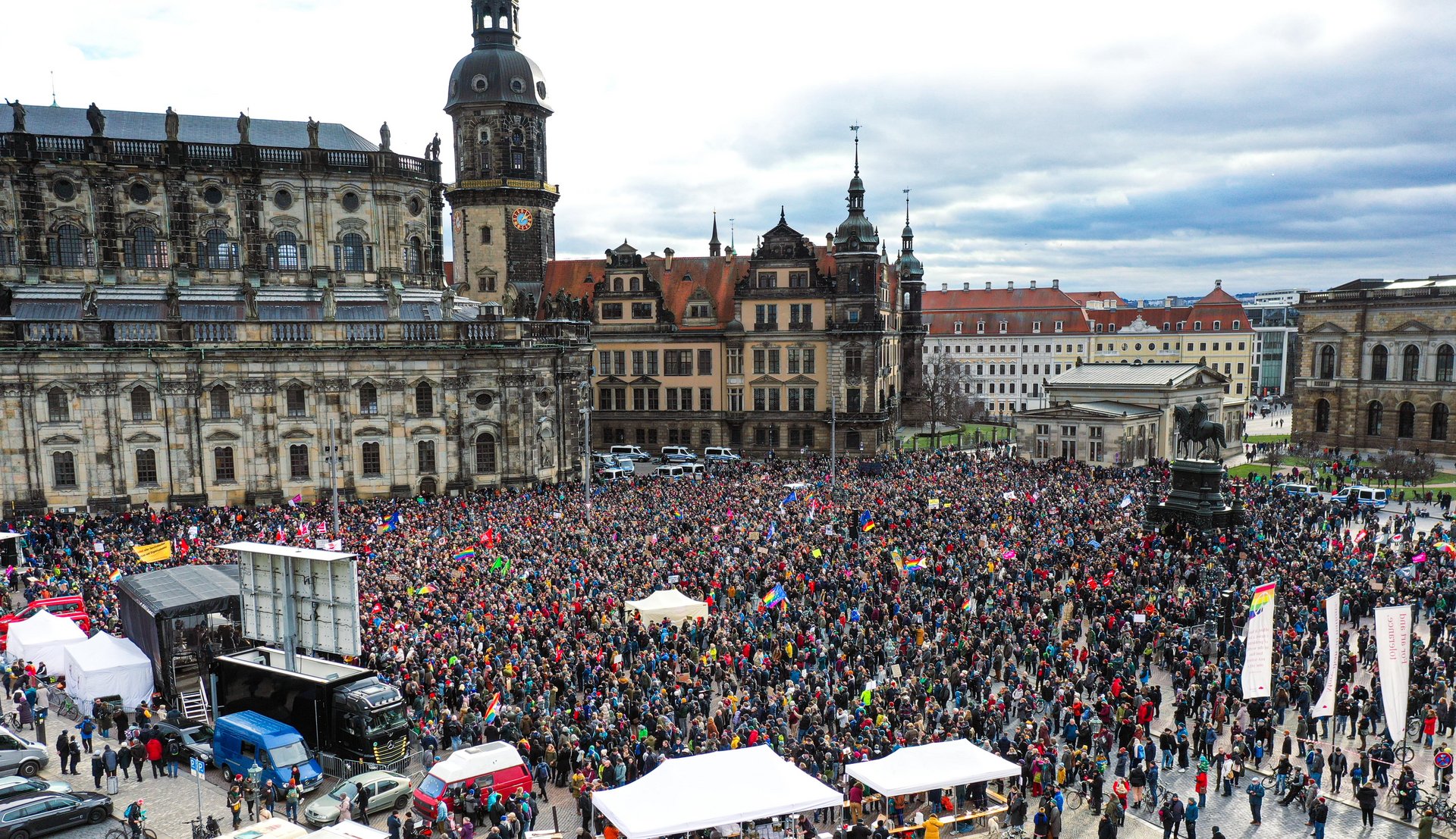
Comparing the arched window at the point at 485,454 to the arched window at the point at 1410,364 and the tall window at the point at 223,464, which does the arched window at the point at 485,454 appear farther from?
the arched window at the point at 1410,364

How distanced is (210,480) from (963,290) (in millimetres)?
91896

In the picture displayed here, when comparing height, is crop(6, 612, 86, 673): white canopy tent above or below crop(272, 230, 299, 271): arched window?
below

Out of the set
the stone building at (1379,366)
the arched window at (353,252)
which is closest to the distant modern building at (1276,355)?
the stone building at (1379,366)

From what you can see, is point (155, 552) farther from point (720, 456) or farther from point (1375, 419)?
point (1375, 419)

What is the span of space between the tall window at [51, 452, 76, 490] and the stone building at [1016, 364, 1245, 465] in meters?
52.9

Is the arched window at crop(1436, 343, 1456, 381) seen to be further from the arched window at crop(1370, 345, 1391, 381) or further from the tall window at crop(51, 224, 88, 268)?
the tall window at crop(51, 224, 88, 268)

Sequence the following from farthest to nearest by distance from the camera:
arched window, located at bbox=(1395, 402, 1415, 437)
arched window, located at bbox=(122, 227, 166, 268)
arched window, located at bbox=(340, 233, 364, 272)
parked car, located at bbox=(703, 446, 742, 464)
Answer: arched window, located at bbox=(1395, 402, 1415, 437) < parked car, located at bbox=(703, 446, 742, 464) < arched window, located at bbox=(340, 233, 364, 272) < arched window, located at bbox=(122, 227, 166, 268)

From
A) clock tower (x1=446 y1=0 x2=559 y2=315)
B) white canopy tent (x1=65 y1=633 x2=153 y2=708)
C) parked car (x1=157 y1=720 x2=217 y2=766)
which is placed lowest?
parked car (x1=157 y1=720 x2=217 y2=766)

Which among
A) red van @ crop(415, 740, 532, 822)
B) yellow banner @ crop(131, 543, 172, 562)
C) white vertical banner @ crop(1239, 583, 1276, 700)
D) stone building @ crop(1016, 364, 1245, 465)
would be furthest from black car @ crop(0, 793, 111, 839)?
stone building @ crop(1016, 364, 1245, 465)

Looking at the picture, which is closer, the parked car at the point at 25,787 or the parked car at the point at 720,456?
the parked car at the point at 25,787

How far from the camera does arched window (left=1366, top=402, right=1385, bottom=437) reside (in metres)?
71.1

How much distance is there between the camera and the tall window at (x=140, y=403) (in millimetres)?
48344

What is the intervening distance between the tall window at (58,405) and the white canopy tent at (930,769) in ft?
145

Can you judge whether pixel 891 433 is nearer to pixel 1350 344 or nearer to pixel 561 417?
pixel 561 417
